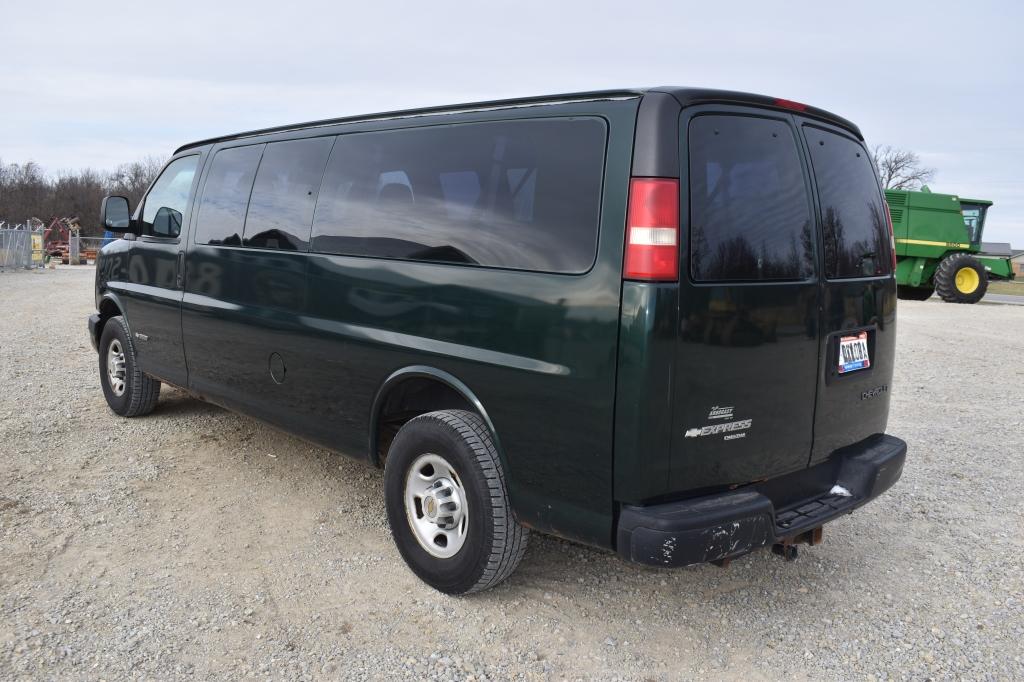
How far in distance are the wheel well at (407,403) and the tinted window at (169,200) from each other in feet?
7.74

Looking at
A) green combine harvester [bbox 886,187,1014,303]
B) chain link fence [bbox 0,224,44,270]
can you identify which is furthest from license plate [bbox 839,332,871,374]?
chain link fence [bbox 0,224,44,270]

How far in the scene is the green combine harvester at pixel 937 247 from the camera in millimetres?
20500

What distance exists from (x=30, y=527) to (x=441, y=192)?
8.76ft

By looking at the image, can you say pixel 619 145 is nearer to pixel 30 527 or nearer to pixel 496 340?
pixel 496 340

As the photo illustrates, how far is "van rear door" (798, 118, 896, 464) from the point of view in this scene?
329 centimetres

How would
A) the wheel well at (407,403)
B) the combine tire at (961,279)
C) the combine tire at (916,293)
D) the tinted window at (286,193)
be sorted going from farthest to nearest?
the combine tire at (916,293) → the combine tire at (961,279) → the tinted window at (286,193) → the wheel well at (407,403)

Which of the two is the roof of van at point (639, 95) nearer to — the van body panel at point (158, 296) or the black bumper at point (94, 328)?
the van body panel at point (158, 296)

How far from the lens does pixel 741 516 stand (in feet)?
9.30

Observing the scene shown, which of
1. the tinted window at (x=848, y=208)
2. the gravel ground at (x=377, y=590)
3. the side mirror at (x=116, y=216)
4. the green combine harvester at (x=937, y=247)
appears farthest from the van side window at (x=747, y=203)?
the green combine harvester at (x=937, y=247)

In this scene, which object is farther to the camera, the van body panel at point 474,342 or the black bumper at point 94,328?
the black bumper at point 94,328

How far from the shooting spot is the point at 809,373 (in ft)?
10.4

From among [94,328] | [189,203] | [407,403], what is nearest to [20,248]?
[94,328]

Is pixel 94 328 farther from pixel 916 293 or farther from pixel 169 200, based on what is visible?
pixel 916 293

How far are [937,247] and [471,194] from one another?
20789 millimetres
